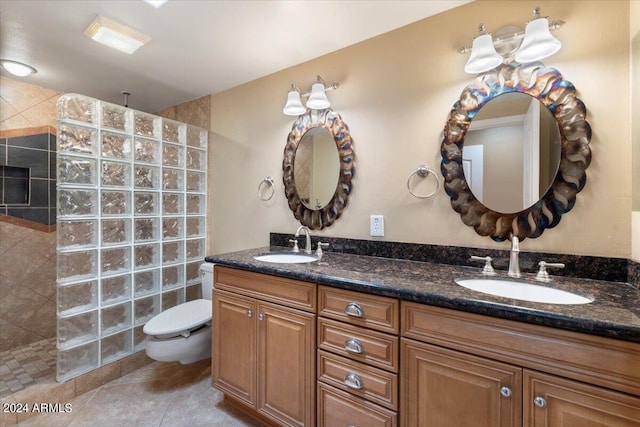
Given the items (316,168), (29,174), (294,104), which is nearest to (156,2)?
(294,104)

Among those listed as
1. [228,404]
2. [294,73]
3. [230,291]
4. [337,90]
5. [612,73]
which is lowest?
[228,404]

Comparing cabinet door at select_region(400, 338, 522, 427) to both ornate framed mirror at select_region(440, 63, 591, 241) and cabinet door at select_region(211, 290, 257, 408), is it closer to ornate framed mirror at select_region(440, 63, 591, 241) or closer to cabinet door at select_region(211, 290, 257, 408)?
ornate framed mirror at select_region(440, 63, 591, 241)

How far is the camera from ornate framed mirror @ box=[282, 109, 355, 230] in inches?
70.0

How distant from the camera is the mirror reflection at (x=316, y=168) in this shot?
183cm

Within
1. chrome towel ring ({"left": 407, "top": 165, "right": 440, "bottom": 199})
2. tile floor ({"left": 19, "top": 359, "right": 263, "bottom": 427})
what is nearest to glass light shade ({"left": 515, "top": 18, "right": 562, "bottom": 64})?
chrome towel ring ({"left": 407, "top": 165, "right": 440, "bottom": 199})

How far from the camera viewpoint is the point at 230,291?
5.04ft

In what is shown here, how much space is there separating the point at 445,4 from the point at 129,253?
2.50 meters

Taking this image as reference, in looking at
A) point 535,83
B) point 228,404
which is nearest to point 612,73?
point 535,83

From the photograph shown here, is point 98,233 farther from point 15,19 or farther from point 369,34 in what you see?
point 369,34

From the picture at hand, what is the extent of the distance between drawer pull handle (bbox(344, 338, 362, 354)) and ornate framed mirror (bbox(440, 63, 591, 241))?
0.80 metres

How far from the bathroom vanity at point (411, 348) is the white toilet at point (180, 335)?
291 millimetres

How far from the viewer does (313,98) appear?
1.74 metres

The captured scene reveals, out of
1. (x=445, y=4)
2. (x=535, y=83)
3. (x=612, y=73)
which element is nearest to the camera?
(x=612, y=73)

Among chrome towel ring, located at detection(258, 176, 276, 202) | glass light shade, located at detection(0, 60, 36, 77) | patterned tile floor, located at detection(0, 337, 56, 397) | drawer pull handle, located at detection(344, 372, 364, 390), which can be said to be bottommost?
patterned tile floor, located at detection(0, 337, 56, 397)
